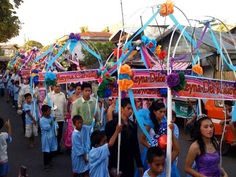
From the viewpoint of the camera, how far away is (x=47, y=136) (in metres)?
8.20

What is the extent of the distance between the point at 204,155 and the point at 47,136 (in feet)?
15.0

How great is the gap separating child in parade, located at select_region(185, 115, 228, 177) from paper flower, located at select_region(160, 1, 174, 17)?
1296mm

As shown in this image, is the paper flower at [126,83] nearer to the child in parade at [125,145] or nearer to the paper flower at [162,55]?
the child in parade at [125,145]

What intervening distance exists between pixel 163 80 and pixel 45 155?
4.33 metres

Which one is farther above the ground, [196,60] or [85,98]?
[196,60]

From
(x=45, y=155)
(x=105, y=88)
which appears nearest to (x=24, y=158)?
(x=45, y=155)

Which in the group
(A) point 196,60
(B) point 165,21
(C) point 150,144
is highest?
(B) point 165,21

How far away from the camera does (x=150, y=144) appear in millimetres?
5035

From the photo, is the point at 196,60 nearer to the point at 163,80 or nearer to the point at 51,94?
the point at 163,80

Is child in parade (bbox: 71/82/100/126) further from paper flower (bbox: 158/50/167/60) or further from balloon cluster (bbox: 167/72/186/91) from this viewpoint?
balloon cluster (bbox: 167/72/186/91)

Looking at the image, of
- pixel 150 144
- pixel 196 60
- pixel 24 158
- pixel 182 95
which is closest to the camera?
pixel 182 95

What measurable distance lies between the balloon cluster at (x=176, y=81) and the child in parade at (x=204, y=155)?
1.55 ft

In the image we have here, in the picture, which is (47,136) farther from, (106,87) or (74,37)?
(106,87)

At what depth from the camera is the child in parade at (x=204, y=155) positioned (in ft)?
14.0
